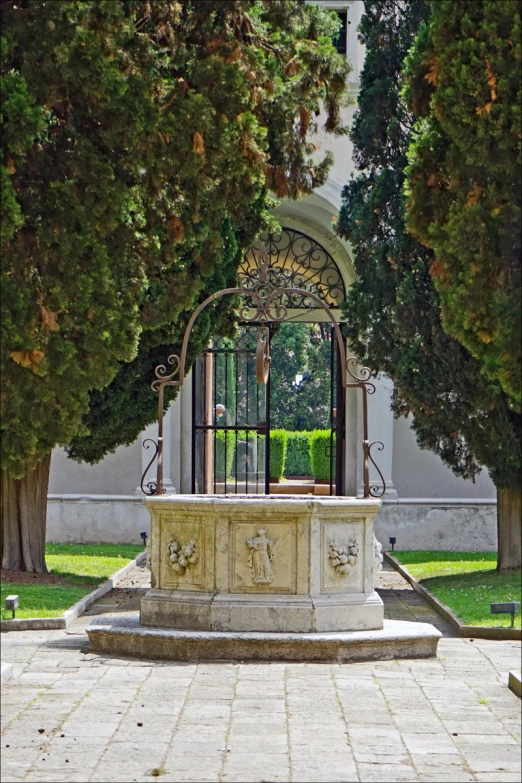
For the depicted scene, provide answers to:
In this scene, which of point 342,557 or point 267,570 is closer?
point 267,570

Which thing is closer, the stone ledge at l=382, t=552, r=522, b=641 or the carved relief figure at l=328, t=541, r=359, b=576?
the carved relief figure at l=328, t=541, r=359, b=576

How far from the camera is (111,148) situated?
28.3 feet

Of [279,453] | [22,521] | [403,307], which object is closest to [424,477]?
[403,307]

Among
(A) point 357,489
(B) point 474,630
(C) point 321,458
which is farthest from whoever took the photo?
(C) point 321,458

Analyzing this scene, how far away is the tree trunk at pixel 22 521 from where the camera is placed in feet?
43.6

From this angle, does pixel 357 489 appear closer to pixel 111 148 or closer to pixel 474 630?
pixel 474 630

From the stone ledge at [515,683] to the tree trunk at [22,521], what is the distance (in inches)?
278

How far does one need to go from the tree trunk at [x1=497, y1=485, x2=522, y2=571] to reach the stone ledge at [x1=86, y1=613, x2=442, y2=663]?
188 inches

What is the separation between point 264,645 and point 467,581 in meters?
5.29

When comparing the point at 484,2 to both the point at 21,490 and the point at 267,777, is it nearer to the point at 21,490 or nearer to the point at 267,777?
the point at 267,777

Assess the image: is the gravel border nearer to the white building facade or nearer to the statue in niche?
the statue in niche

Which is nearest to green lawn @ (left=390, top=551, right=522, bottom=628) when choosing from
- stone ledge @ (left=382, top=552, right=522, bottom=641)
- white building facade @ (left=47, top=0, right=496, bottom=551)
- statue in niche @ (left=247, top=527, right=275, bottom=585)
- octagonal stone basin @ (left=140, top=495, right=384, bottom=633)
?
stone ledge @ (left=382, top=552, right=522, bottom=641)

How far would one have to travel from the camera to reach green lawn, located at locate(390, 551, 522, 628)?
35.0 ft

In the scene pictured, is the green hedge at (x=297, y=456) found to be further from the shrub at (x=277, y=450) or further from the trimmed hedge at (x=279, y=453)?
the shrub at (x=277, y=450)
